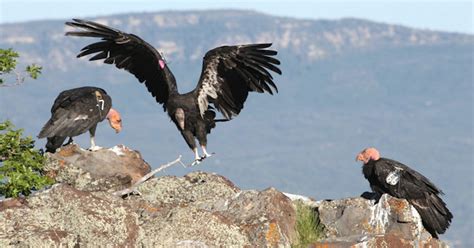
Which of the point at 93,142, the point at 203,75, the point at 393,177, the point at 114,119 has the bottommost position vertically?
the point at 393,177

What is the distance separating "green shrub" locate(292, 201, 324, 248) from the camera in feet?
57.4

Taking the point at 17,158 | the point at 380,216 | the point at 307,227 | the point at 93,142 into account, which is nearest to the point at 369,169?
the point at 380,216

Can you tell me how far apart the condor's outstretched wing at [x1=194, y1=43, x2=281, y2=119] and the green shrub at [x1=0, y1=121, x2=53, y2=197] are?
444 centimetres

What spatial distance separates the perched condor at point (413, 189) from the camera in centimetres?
1952

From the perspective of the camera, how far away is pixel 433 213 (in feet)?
64.2

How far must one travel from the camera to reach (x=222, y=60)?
22.9 m

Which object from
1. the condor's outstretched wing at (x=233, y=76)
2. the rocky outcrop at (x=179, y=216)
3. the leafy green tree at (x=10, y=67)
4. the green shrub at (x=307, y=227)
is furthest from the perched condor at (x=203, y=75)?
the green shrub at (x=307, y=227)

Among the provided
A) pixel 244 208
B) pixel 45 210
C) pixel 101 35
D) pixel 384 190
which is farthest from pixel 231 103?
pixel 45 210

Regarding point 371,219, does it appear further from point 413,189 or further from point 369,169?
point 369,169

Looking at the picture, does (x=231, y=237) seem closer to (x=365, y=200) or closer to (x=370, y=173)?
(x=365, y=200)

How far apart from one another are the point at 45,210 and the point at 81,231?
2.33ft

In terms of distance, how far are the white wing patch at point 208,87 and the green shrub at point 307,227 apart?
5.19 m

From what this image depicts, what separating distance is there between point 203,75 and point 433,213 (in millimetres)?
5873

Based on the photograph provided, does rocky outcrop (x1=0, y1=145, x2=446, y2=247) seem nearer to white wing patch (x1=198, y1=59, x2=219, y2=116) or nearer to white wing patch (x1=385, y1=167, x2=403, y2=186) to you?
white wing patch (x1=385, y1=167, x2=403, y2=186)
